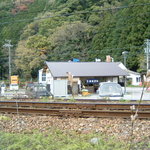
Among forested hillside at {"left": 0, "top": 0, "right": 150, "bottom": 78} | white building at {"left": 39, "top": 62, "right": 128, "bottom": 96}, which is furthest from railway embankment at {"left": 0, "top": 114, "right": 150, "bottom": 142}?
forested hillside at {"left": 0, "top": 0, "right": 150, "bottom": 78}

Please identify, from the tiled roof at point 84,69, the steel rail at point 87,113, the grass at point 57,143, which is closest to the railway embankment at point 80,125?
the steel rail at point 87,113

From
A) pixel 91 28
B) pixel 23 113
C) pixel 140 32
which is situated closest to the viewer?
pixel 23 113

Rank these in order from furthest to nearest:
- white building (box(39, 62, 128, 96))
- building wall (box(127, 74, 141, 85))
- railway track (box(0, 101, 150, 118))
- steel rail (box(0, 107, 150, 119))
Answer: building wall (box(127, 74, 141, 85)) < white building (box(39, 62, 128, 96)) < railway track (box(0, 101, 150, 118)) < steel rail (box(0, 107, 150, 119))

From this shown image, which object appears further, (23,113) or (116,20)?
(116,20)

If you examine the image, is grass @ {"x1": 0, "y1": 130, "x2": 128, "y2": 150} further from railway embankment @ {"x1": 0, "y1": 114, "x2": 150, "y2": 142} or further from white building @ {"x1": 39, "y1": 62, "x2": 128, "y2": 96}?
white building @ {"x1": 39, "y1": 62, "x2": 128, "y2": 96}

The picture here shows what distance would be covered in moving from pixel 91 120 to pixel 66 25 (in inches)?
2116

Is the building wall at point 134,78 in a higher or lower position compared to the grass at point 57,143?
higher

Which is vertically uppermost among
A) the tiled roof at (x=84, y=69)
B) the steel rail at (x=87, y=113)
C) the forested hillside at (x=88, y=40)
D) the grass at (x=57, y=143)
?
the forested hillside at (x=88, y=40)

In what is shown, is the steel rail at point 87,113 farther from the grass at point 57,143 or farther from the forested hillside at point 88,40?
the forested hillside at point 88,40

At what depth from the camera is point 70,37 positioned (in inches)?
2322

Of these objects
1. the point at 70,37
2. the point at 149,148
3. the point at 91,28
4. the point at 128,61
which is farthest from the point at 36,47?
the point at 149,148

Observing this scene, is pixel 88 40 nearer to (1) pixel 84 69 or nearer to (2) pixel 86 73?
(1) pixel 84 69

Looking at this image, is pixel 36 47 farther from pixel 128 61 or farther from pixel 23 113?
pixel 23 113

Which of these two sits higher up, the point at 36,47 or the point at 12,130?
the point at 36,47
